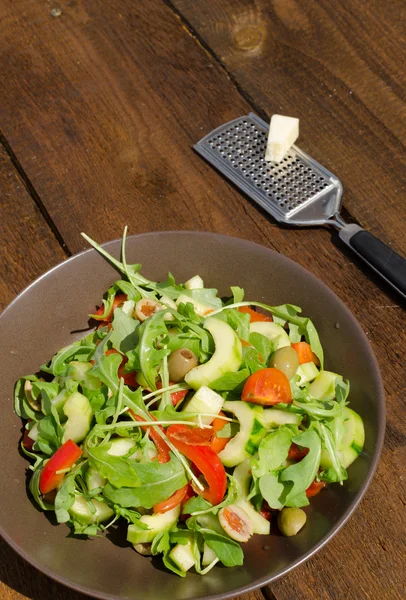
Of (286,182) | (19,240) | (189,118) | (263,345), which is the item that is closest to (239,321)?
(263,345)

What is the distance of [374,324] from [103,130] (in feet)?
3.31

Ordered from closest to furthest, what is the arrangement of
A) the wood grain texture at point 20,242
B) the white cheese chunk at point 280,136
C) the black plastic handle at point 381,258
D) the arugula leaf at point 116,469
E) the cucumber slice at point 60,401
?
the arugula leaf at point 116,469, the cucumber slice at point 60,401, the black plastic handle at point 381,258, the wood grain texture at point 20,242, the white cheese chunk at point 280,136

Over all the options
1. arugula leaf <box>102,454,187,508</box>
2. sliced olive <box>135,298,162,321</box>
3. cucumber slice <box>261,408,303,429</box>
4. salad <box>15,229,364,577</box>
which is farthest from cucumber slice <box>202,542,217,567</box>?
sliced olive <box>135,298,162,321</box>

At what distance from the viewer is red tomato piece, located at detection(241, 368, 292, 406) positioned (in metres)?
1.22

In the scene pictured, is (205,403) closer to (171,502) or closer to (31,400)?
(171,502)

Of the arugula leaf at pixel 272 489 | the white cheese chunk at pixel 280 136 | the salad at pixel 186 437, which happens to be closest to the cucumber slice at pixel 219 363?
the salad at pixel 186 437

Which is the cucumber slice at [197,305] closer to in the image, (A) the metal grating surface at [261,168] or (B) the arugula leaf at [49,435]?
(B) the arugula leaf at [49,435]

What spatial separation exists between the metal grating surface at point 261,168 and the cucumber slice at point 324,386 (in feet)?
1.92

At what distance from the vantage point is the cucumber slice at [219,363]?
1.27 metres

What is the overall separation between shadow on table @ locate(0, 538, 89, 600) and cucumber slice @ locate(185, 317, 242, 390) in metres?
0.49

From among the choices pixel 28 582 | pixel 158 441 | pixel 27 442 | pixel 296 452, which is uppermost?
pixel 296 452

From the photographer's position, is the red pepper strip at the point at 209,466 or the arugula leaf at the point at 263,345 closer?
the red pepper strip at the point at 209,466

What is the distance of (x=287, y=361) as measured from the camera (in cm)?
130

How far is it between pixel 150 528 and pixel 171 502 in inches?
2.2
